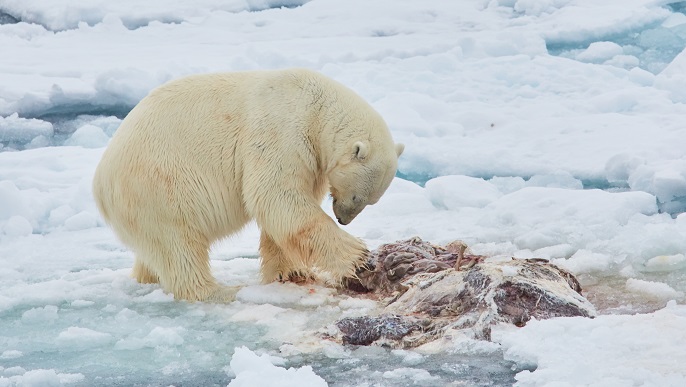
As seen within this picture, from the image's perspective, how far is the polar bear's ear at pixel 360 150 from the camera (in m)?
4.97

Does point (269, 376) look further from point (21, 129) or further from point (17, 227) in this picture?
point (21, 129)

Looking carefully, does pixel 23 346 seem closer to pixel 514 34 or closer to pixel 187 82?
pixel 187 82

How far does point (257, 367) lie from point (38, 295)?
2.24 meters

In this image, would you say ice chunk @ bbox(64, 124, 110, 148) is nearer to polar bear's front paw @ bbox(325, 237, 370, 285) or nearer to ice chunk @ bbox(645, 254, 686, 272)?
polar bear's front paw @ bbox(325, 237, 370, 285)

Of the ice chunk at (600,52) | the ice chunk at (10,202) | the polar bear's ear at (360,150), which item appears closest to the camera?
the polar bear's ear at (360,150)

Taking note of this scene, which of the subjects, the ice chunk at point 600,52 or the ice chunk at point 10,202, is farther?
the ice chunk at point 600,52

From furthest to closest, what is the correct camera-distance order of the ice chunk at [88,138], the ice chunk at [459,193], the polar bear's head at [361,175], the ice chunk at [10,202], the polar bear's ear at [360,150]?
the ice chunk at [88,138], the ice chunk at [459,193], the ice chunk at [10,202], the polar bear's head at [361,175], the polar bear's ear at [360,150]

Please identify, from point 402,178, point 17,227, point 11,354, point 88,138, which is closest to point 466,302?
point 11,354

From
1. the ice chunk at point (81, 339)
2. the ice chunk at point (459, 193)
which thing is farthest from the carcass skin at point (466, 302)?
the ice chunk at point (459, 193)

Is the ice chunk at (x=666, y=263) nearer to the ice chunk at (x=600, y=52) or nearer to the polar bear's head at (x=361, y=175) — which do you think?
the polar bear's head at (x=361, y=175)

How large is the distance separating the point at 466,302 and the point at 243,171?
1.58m

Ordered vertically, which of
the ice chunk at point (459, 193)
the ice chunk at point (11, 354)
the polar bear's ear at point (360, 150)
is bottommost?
the ice chunk at point (459, 193)

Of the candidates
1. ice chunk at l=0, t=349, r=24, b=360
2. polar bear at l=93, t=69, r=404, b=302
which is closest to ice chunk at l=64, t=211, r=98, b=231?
polar bear at l=93, t=69, r=404, b=302

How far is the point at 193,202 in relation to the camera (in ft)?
17.1
